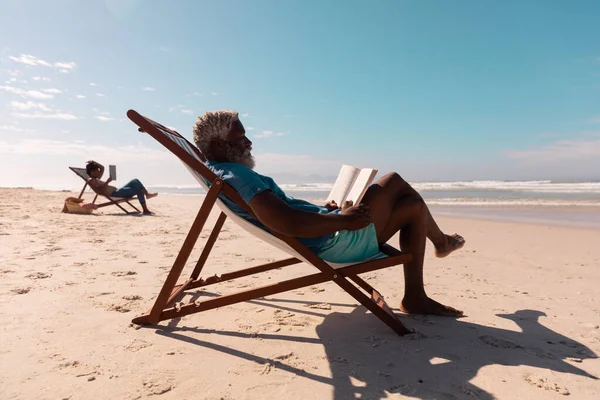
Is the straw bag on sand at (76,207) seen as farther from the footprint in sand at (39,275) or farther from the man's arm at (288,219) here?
the man's arm at (288,219)

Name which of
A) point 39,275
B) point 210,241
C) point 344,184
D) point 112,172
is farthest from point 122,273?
point 112,172

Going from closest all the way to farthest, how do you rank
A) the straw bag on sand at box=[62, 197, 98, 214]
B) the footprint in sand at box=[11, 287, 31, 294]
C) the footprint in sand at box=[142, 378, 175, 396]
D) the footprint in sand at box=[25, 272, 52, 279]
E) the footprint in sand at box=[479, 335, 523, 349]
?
the footprint in sand at box=[142, 378, 175, 396] < the footprint in sand at box=[479, 335, 523, 349] < the footprint in sand at box=[11, 287, 31, 294] < the footprint in sand at box=[25, 272, 52, 279] < the straw bag on sand at box=[62, 197, 98, 214]

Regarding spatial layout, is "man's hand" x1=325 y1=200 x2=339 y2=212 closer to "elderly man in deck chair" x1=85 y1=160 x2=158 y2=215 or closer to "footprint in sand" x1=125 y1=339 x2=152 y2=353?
"footprint in sand" x1=125 y1=339 x2=152 y2=353

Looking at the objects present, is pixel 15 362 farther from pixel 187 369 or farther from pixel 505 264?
pixel 505 264

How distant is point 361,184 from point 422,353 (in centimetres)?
108

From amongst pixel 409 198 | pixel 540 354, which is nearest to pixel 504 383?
pixel 540 354

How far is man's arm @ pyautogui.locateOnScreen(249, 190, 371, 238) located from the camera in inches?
78.2

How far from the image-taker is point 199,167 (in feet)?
7.09

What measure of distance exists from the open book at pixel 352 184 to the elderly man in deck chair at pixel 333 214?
85 mm

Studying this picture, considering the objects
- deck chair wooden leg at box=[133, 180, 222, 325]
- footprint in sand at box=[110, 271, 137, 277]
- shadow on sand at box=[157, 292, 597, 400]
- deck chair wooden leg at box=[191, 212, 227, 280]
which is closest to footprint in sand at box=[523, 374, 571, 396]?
shadow on sand at box=[157, 292, 597, 400]

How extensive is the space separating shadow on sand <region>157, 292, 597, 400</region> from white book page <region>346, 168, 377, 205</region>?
2.95 ft

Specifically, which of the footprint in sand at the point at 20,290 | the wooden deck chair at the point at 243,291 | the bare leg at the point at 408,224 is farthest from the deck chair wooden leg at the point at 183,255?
the footprint in sand at the point at 20,290

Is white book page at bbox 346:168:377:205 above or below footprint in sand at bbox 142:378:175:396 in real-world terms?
above

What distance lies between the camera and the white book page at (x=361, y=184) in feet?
7.77
